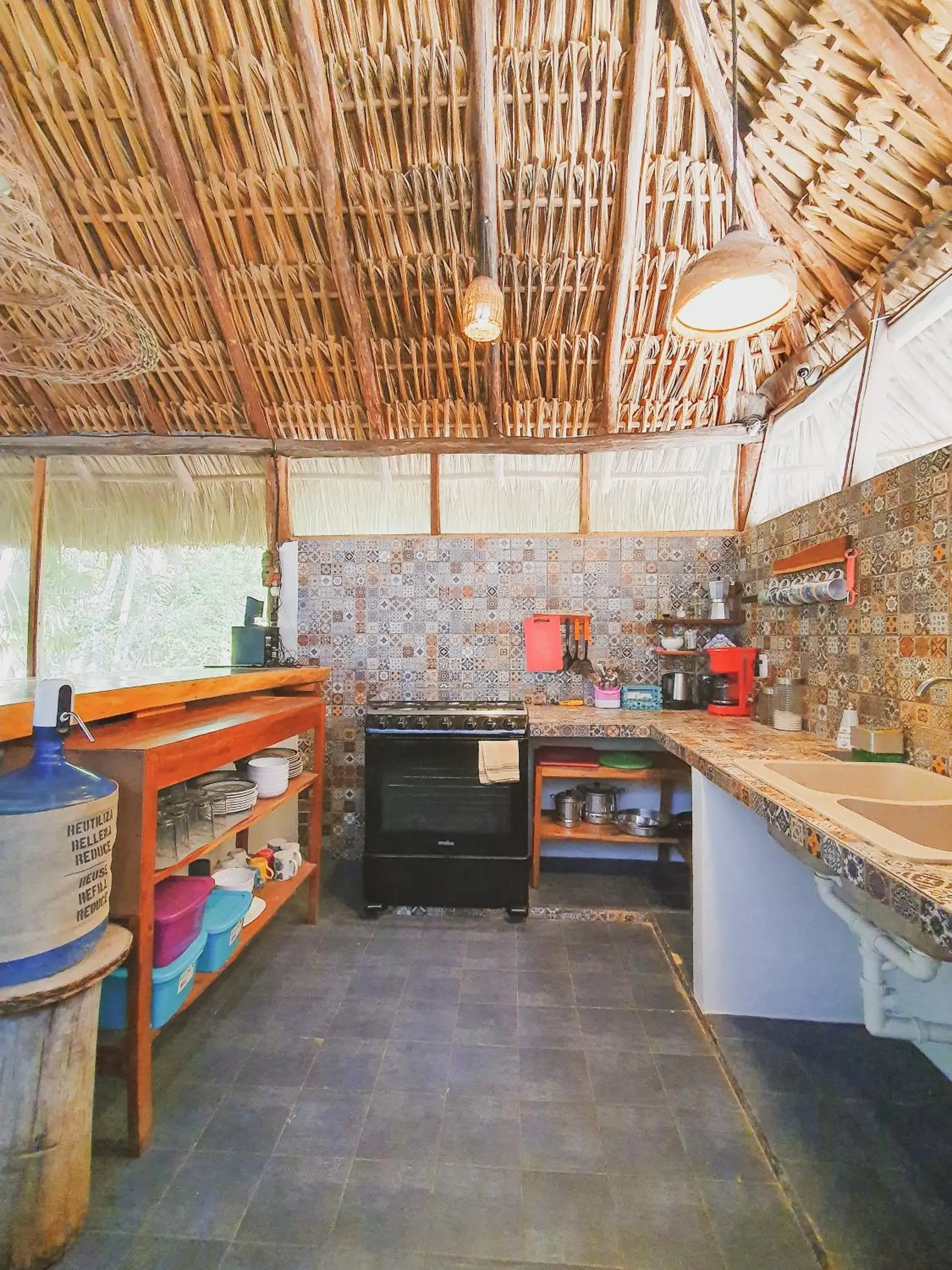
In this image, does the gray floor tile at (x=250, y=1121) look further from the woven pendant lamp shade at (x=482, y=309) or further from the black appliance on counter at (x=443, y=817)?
the woven pendant lamp shade at (x=482, y=309)

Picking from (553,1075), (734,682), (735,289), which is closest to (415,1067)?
(553,1075)

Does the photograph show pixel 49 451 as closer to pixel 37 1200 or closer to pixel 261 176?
pixel 261 176

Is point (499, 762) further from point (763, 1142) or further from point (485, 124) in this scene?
point (485, 124)

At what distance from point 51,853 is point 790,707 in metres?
2.65

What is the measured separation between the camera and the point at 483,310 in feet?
6.73

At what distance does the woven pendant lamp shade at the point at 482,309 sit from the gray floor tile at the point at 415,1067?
2.54 meters

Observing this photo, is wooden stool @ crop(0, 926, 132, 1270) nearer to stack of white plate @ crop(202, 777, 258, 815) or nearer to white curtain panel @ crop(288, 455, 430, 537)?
stack of white plate @ crop(202, 777, 258, 815)

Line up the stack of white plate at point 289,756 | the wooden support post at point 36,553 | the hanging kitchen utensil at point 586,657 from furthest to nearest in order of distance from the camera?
the wooden support post at point 36,553 < the hanging kitchen utensil at point 586,657 < the stack of white plate at point 289,756

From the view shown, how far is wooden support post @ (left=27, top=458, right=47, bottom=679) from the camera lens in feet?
10.9

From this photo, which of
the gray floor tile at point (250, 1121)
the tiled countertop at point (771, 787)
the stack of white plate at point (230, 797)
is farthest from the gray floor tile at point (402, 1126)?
the tiled countertop at point (771, 787)

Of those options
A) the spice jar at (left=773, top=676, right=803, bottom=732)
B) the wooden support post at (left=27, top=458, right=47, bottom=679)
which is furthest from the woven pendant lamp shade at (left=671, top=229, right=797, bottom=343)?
the wooden support post at (left=27, top=458, right=47, bottom=679)

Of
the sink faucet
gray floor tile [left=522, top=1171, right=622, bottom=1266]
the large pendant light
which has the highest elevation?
the large pendant light

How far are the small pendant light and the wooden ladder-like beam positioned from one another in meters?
1.49

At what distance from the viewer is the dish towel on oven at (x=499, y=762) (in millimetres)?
2594
